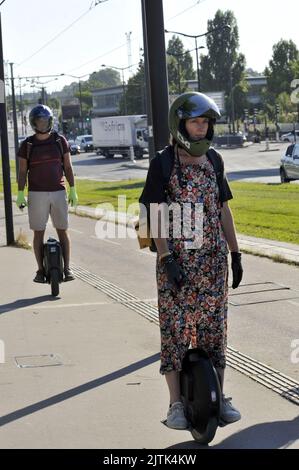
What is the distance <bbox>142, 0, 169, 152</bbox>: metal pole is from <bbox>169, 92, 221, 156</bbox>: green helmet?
2759 millimetres

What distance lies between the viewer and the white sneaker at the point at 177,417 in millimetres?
5203

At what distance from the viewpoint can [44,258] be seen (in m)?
10.1

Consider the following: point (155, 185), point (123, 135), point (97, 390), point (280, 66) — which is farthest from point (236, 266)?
point (280, 66)

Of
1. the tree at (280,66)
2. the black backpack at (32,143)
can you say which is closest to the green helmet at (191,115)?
the black backpack at (32,143)

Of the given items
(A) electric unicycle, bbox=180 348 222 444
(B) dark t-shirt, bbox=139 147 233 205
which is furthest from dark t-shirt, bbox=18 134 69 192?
(A) electric unicycle, bbox=180 348 222 444

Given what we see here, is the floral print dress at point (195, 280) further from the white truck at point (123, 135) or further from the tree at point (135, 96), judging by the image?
the tree at point (135, 96)

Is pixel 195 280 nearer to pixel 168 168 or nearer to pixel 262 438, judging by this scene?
pixel 168 168

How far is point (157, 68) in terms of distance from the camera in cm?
809

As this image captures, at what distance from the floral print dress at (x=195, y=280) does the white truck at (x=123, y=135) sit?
64.5 metres

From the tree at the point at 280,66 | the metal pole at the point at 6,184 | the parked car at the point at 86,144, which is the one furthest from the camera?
the tree at the point at 280,66

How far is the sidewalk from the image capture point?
208 inches

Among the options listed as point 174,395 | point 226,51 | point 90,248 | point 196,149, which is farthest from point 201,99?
point 226,51

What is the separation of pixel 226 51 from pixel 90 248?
411ft

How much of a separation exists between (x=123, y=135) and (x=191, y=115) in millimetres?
69315
